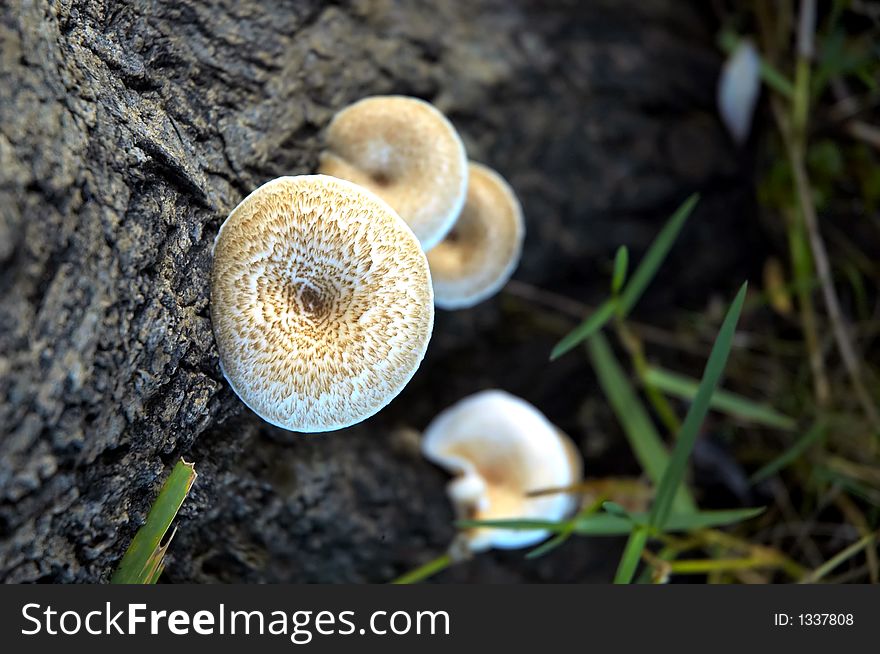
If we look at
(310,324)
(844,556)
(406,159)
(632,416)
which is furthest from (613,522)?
(406,159)

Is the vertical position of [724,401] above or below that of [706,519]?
above

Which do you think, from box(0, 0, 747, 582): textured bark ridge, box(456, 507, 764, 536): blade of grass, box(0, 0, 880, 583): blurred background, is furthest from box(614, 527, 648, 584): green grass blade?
box(0, 0, 747, 582): textured bark ridge

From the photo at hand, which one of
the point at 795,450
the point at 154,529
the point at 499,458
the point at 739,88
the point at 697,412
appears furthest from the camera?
the point at 739,88

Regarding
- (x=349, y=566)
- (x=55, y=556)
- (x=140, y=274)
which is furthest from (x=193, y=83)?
(x=349, y=566)

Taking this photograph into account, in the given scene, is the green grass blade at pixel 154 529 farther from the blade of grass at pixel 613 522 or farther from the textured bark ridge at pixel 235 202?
the blade of grass at pixel 613 522

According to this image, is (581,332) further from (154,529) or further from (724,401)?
(154,529)

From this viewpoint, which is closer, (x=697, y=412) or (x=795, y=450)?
(x=697, y=412)

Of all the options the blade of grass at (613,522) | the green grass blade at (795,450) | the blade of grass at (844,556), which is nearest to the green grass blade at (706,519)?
the blade of grass at (613,522)
